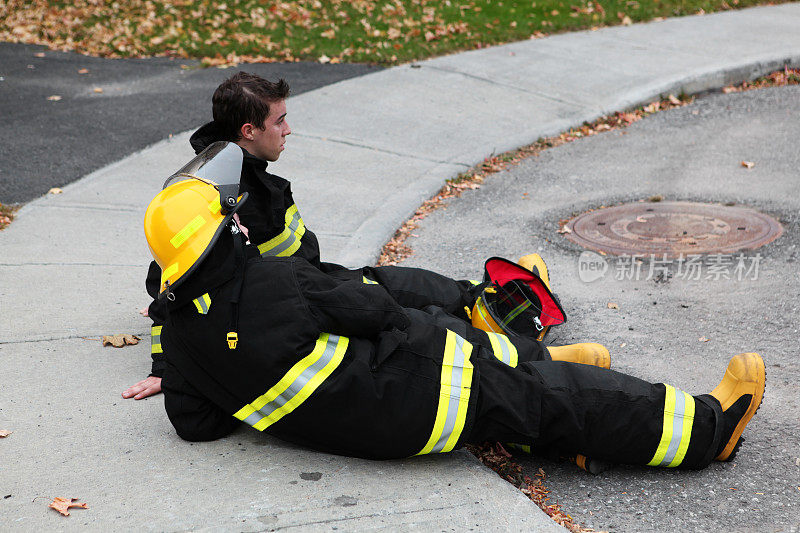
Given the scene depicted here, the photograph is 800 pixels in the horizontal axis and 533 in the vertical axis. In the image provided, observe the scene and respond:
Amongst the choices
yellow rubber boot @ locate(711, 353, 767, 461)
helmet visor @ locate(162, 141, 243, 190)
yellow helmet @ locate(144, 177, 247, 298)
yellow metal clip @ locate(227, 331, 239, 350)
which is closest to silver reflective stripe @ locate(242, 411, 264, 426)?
yellow metal clip @ locate(227, 331, 239, 350)

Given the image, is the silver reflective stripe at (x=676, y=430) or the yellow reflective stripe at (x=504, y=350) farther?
the yellow reflective stripe at (x=504, y=350)

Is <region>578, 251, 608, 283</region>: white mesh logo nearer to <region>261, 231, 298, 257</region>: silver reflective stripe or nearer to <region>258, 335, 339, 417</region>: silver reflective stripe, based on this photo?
<region>261, 231, 298, 257</region>: silver reflective stripe

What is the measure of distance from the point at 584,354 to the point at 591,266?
52.1 inches

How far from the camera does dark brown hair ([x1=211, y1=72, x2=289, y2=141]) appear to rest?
3.58 meters

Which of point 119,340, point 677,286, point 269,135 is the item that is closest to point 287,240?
point 269,135

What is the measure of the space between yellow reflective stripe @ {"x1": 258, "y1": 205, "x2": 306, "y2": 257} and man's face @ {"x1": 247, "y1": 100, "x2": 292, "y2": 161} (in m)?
0.27

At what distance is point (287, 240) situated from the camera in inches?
146

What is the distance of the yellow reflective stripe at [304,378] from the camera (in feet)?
9.22

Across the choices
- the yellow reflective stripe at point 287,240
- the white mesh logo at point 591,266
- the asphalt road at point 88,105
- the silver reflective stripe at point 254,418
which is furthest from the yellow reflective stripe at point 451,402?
the asphalt road at point 88,105

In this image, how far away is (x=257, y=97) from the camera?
3584mm

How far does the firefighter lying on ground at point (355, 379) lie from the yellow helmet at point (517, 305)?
32.1 inches

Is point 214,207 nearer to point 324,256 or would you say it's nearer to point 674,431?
point 674,431

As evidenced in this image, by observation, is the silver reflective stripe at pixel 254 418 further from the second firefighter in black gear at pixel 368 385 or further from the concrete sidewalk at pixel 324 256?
the concrete sidewalk at pixel 324 256

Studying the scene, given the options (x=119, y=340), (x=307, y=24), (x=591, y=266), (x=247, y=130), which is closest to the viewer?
(x=247, y=130)
